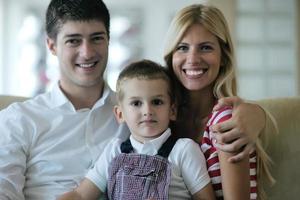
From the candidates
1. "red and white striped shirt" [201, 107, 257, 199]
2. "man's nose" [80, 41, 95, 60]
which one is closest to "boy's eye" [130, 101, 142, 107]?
"red and white striped shirt" [201, 107, 257, 199]

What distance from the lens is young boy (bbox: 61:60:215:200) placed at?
1.36 m

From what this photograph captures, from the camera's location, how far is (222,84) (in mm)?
1583

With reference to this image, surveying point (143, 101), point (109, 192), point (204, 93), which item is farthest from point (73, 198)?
point (204, 93)

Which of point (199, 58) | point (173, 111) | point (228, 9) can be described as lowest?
point (173, 111)

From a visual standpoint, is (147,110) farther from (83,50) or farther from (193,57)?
(83,50)

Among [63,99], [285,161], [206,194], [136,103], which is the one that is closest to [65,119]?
[63,99]

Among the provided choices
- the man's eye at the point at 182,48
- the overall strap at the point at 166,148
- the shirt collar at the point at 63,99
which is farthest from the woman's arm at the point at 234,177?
the shirt collar at the point at 63,99

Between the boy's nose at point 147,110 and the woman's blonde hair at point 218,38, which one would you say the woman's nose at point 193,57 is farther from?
the boy's nose at point 147,110

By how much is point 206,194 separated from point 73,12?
0.83 meters

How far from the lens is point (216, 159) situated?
1382 mm

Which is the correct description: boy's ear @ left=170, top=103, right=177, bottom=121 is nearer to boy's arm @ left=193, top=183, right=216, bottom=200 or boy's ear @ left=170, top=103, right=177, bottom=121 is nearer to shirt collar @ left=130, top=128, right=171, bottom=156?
shirt collar @ left=130, top=128, right=171, bottom=156

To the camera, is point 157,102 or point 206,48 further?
point 206,48

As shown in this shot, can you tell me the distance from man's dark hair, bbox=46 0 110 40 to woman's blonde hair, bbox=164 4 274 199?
284 millimetres

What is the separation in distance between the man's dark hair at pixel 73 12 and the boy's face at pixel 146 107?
37cm
